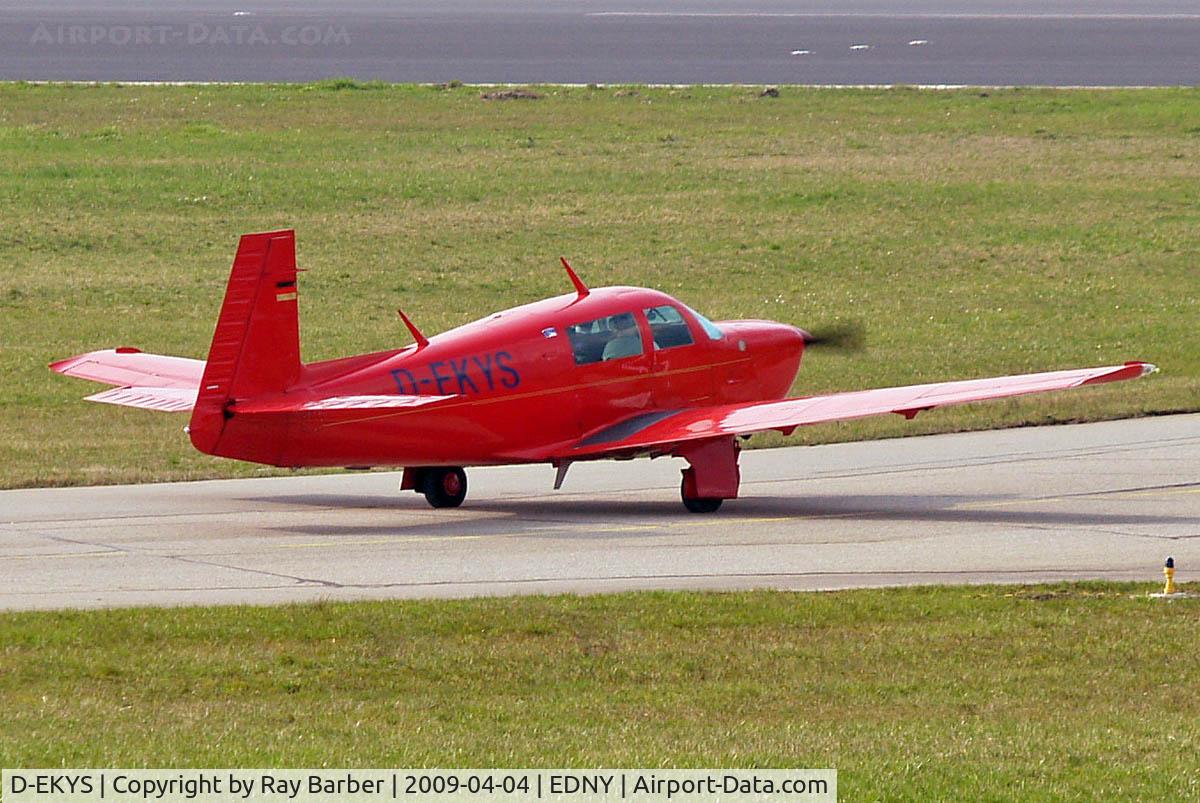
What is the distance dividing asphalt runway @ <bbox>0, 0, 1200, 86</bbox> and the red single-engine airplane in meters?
48.6

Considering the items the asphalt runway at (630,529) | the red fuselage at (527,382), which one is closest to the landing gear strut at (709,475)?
the asphalt runway at (630,529)

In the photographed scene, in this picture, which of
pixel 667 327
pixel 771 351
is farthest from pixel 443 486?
pixel 771 351

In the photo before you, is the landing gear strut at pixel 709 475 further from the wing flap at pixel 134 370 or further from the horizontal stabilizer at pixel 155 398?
the wing flap at pixel 134 370

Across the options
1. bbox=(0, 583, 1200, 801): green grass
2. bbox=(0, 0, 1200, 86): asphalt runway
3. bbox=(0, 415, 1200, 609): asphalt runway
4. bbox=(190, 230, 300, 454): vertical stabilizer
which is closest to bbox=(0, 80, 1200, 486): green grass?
bbox=(0, 415, 1200, 609): asphalt runway

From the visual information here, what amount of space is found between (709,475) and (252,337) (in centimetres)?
494

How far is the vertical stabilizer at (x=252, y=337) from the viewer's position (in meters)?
17.9

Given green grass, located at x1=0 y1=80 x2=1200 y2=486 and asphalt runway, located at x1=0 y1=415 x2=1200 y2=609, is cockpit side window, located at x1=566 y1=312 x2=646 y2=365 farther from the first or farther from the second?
green grass, located at x1=0 y1=80 x2=1200 y2=486

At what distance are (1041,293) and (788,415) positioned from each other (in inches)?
751

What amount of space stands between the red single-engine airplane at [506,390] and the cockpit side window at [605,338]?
15 mm

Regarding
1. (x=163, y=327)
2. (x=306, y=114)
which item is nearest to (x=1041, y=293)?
(x=163, y=327)

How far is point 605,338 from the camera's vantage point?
67.7ft

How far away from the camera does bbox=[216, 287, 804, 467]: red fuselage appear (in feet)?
60.3

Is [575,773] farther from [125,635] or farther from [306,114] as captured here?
[306,114]

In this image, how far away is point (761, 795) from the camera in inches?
365
